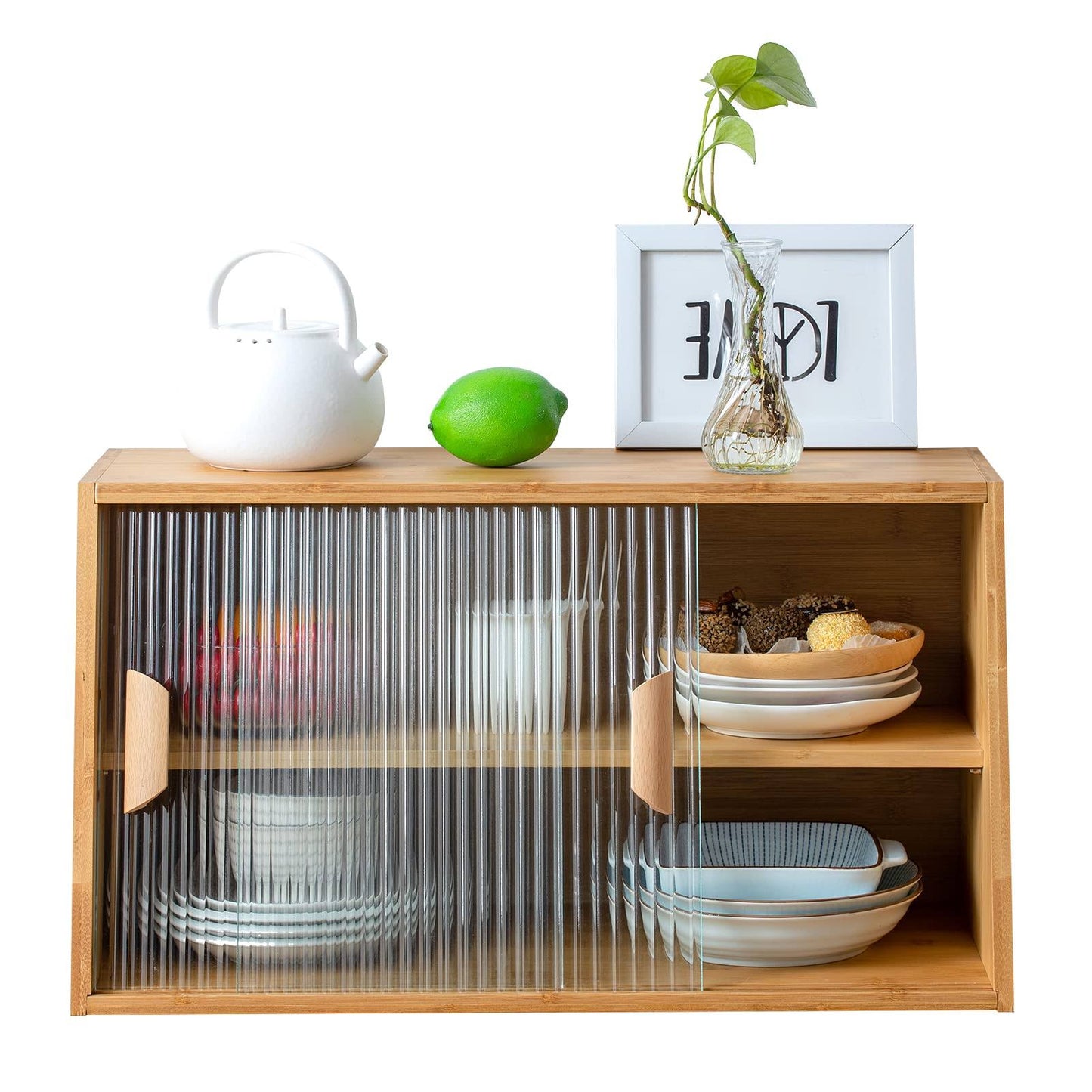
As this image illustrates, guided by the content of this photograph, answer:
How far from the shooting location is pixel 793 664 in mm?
2240

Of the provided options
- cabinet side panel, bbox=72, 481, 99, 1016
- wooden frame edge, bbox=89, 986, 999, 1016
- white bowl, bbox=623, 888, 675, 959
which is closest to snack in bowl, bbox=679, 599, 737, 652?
white bowl, bbox=623, 888, 675, 959

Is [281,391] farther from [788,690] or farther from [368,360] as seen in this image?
[788,690]

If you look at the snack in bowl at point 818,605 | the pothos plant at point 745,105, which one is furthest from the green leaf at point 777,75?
the snack in bowl at point 818,605

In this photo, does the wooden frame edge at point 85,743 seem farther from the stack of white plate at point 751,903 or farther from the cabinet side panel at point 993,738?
the cabinet side panel at point 993,738

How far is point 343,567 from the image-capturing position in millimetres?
2209

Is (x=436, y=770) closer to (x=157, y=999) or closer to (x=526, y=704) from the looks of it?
(x=526, y=704)

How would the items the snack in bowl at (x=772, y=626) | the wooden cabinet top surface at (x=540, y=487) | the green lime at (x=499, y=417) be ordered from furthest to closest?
the snack in bowl at (x=772, y=626) → the green lime at (x=499, y=417) → the wooden cabinet top surface at (x=540, y=487)

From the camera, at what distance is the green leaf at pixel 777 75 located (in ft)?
7.59

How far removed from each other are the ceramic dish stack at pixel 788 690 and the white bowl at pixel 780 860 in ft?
0.56

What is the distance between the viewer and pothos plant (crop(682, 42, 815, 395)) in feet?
7.50

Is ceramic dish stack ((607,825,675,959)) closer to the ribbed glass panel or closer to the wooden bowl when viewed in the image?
the ribbed glass panel

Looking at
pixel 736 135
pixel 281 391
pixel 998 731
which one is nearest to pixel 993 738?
pixel 998 731

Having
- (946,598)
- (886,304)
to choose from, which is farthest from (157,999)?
(886,304)

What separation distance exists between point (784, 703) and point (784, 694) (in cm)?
1
